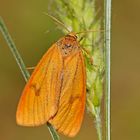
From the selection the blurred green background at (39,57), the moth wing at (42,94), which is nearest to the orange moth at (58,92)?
the moth wing at (42,94)

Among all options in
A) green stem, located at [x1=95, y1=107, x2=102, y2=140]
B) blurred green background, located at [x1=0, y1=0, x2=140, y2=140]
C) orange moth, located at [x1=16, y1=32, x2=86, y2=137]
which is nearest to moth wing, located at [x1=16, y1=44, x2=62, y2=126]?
orange moth, located at [x1=16, y1=32, x2=86, y2=137]

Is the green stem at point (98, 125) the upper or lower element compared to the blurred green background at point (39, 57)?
upper

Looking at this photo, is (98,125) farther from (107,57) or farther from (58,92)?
(58,92)

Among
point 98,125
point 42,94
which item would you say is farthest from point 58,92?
point 98,125

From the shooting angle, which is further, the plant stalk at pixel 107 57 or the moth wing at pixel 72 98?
the moth wing at pixel 72 98

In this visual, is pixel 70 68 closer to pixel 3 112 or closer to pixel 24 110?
pixel 24 110

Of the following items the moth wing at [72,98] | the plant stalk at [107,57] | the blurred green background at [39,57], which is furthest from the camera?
the blurred green background at [39,57]

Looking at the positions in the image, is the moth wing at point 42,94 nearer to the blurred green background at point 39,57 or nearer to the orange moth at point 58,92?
the orange moth at point 58,92

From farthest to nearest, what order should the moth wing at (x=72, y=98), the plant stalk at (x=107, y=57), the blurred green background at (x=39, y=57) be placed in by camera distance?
the blurred green background at (x=39, y=57) → the moth wing at (x=72, y=98) → the plant stalk at (x=107, y=57)
